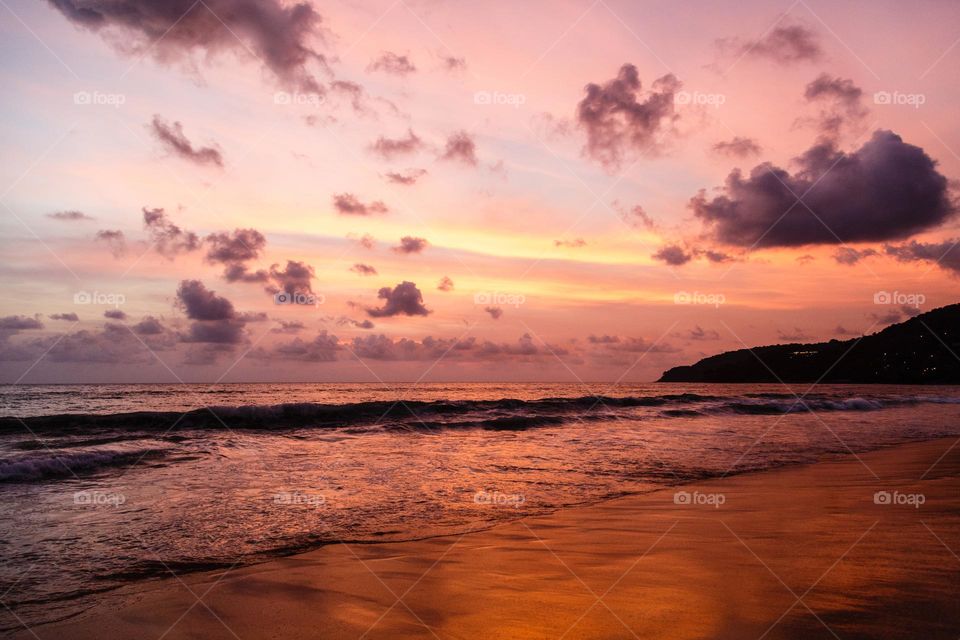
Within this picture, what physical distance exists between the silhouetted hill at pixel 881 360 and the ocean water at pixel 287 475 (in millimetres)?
108381

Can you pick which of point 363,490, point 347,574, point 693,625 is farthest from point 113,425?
point 693,625

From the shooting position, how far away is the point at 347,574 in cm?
633

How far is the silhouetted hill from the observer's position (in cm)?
11619

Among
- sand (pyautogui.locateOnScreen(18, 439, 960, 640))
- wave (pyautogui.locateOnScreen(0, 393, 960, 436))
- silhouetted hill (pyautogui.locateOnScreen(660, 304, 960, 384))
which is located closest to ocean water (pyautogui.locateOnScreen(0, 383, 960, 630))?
wave (pyautogui.locateOnScreen(0, 393, 960, 436))

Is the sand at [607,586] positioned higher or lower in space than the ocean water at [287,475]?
higher

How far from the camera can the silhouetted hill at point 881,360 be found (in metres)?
116

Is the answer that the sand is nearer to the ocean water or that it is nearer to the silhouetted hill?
the ocean water

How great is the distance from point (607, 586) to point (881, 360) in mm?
153880

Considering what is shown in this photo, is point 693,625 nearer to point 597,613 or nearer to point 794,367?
point 597,613

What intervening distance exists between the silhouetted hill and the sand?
123 metres

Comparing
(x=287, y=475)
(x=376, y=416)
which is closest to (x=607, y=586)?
(x=287, y=475)

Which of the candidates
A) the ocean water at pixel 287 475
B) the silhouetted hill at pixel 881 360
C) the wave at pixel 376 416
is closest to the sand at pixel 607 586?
the ocean water at pixel 287 475

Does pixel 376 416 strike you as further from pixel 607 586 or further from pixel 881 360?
pixel 881 360

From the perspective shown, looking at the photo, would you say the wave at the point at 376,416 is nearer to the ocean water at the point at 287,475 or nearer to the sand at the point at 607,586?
the ocean water at the point at 287,475
